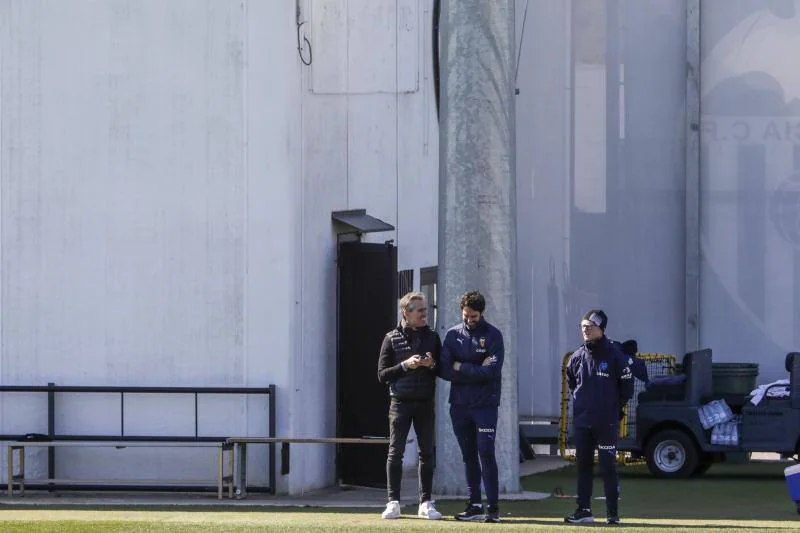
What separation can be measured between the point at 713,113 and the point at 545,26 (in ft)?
8.05

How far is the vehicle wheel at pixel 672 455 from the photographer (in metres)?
17.4

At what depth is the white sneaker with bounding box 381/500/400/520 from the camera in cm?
1317

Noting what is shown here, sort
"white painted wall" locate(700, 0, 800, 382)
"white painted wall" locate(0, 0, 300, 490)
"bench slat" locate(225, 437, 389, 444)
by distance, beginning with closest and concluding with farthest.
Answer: "bench slat" locate(225, 437, 389, 444) < "white painted wall" locate(0, 0, 300, 490) < "white painted wall" locate(700, 0, 800, 382)

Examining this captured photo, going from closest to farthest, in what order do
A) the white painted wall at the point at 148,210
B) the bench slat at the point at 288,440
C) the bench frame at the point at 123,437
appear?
1. the bench slat at the point at 288,440
2. the bench frame at the point at 123,437
3. the white painted wall at the point at 148,210

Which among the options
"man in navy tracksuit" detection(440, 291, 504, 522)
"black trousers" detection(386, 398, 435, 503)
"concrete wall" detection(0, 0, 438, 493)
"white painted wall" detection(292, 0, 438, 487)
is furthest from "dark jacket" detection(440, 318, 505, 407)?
"white painted wall" detection(292, 0, 438, 487)

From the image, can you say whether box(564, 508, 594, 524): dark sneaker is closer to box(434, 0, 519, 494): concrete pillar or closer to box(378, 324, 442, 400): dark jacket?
box(378, 324, 442, 400): dark jacket

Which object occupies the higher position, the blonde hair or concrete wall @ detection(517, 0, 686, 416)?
concrete wall @ detection(517, 0, 686, 416)

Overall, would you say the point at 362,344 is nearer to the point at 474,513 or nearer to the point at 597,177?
the point at 474,513

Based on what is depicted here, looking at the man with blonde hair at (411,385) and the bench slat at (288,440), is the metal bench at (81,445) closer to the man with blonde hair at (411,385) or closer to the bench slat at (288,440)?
the bench slat at (288,440)

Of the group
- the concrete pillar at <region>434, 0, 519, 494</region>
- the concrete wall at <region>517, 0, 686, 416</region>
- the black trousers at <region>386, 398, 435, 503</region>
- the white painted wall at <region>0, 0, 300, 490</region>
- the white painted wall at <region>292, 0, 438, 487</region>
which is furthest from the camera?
the concrete wall at <region>517, 0, 686, 416</region>

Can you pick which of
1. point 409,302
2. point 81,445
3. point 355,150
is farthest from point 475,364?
point 355,150

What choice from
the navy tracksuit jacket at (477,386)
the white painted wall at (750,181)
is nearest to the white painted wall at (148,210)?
the navy tracksuit jacket at (477,386)

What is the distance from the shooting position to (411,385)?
13078 mm

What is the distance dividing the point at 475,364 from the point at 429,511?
129 cm
